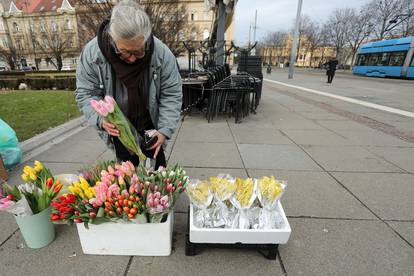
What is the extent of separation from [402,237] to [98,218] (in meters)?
2.40

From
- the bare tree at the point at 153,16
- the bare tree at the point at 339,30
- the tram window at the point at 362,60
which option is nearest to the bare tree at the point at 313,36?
the bare tree at the point at 339,30

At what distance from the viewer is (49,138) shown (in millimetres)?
4152

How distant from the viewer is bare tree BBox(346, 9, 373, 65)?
39812mm

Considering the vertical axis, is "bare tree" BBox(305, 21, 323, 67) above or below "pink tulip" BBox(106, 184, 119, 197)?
above

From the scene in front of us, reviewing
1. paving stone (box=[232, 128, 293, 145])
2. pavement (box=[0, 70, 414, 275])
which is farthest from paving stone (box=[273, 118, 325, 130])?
paving stone (box=[232, 128, 293, 145])

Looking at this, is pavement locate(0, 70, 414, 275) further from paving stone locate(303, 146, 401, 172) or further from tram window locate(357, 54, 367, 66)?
tram window locate(357, 54, 367, 66)

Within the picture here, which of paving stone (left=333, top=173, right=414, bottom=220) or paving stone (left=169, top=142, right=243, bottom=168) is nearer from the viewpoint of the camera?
paving stone (left=333, top=173, right=414, bottom=220)

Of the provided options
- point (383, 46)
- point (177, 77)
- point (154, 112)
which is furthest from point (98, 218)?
point (383, 46)

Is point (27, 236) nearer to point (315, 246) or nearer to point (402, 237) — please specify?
point (315, 246)

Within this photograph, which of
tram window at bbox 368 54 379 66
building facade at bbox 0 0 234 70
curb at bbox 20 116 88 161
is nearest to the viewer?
curb at bbox 20 116 88 161

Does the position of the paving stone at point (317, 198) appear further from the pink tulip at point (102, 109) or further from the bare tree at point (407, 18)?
the bare tree at point (407, 18)

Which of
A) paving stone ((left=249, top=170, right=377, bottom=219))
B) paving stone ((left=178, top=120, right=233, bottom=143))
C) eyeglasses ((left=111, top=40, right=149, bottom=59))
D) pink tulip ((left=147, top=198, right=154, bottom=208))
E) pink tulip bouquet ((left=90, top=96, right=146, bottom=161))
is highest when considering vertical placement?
eyeglasses ((left=111, top=40, right=149, bottom=59))

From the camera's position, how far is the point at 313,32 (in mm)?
54031

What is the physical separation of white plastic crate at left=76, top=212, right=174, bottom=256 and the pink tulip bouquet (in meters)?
0.50
